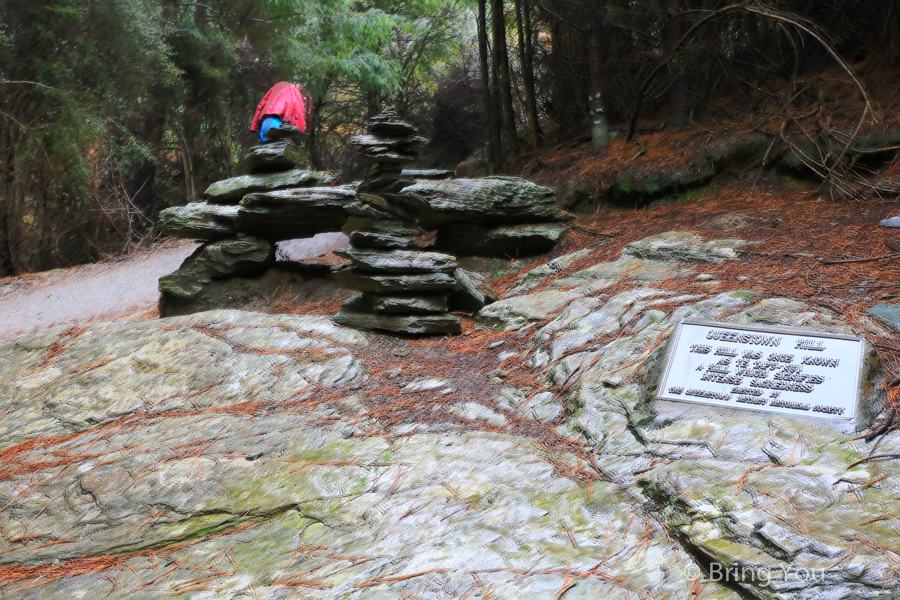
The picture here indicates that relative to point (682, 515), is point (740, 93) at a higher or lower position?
higher

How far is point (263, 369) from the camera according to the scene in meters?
4.60

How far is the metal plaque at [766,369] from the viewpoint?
3059 mm

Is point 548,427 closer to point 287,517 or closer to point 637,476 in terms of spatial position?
point 637,476

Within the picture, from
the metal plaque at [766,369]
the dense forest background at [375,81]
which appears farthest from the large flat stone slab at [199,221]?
the metal plaque at [766,369]

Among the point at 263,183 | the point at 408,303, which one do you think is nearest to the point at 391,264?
the point at 408,303

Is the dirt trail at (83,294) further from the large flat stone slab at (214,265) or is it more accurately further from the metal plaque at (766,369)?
the metal plaque at (766,369)

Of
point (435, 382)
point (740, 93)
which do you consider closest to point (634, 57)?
point (740, 93)

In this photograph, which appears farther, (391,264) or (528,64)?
(528,64)

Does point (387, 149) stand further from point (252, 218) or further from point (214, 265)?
point (214, 265)

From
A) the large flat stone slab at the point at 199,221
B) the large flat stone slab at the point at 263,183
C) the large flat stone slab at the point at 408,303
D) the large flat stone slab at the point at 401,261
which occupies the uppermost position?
the large flat stone slab at the point at 263,183

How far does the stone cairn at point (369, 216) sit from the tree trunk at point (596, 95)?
2.03 metres

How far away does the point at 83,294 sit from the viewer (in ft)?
29.9

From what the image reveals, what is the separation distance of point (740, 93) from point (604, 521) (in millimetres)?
7405

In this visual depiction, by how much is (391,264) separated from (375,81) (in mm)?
10108
